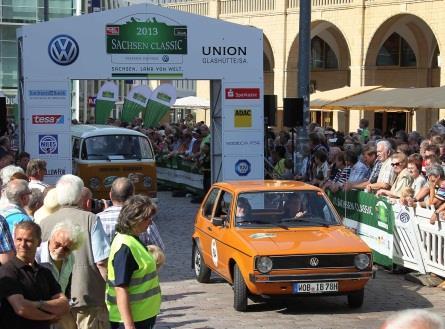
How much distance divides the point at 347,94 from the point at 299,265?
69.2 ft

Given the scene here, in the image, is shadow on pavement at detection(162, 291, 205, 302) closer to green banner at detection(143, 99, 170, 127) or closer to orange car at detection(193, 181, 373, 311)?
orange car at detection(193, 181, 373, 311)

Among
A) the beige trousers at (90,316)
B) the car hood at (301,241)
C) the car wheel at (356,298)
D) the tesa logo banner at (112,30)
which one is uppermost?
the tesa logo banner at (112,30)

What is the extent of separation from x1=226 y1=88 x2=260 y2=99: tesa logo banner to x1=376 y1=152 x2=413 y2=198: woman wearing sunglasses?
17.0ft

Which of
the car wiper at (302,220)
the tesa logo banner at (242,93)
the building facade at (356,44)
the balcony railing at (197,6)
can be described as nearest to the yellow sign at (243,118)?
the tesa logo banner at (242,93)

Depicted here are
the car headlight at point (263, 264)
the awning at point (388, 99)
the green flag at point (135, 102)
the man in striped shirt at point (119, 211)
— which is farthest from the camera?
the green flag at point (135, 102)

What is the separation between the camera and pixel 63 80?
16.6 m

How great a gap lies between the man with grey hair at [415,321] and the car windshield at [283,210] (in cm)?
766

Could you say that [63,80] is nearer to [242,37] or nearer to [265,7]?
[242,37]

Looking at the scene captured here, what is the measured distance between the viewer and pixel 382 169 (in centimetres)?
1364

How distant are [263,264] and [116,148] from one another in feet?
31.4

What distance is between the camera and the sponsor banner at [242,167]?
1781 cm

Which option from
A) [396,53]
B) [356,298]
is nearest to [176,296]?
[356,298]

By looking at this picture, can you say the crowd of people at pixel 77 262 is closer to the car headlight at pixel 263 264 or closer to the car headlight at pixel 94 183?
the car headlight at pixel 263 264

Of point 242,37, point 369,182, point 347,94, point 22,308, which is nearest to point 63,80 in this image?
Result: point 242,37
